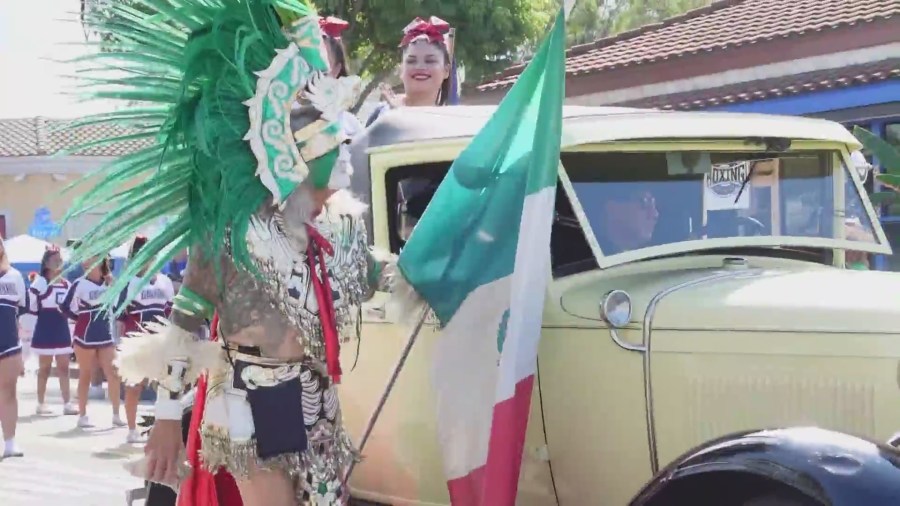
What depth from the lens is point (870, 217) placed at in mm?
4543

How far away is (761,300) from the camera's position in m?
3.53

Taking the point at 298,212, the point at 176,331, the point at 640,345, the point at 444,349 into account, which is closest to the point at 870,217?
the point at 640,345

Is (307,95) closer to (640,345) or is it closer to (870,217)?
(640,345)

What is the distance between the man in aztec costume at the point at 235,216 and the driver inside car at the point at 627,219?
2.88 feet

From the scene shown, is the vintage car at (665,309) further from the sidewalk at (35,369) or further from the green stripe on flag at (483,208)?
the sidewalk at (35,369)

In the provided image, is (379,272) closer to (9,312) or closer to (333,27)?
(333,27)

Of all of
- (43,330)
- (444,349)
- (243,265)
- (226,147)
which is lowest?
(43,330)

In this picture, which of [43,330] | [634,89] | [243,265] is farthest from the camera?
[634,89]

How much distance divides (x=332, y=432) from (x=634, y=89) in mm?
11496

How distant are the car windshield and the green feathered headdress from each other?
0.92 meters

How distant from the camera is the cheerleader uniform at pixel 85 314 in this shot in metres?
11.3

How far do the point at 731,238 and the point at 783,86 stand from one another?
8.75m

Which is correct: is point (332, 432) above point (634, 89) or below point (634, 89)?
below

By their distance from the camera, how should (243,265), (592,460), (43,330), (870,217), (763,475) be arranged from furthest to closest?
(43,330) → (870,217) → (592,460) → (243,265) → (763,475)
